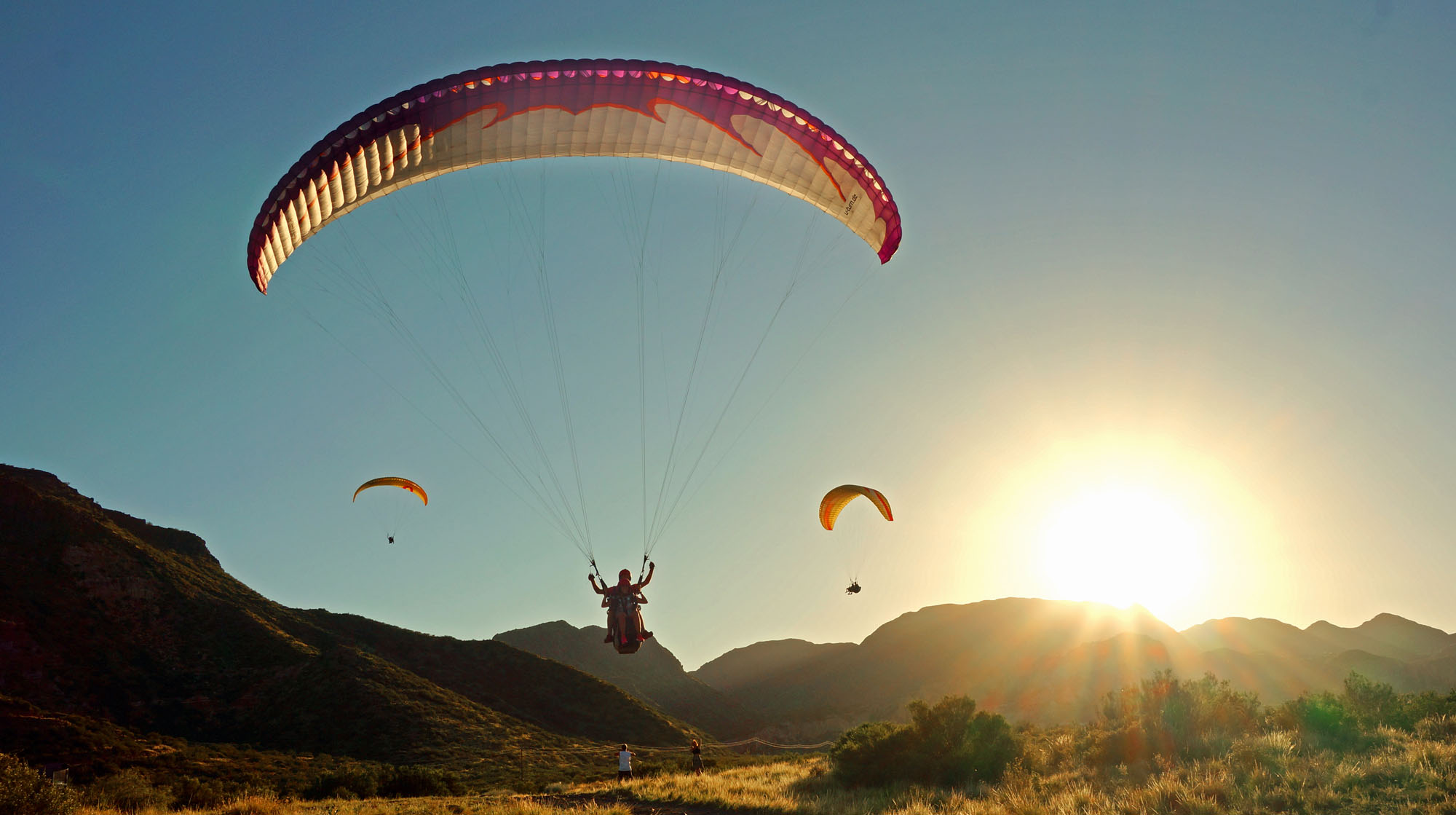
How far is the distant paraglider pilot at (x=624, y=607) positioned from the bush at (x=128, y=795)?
7564 millimetres

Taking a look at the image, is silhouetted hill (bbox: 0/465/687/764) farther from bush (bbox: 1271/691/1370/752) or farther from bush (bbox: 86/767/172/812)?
bush (bbox: 1271/691/1370/752)

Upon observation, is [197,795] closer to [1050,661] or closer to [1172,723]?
[1172,723]

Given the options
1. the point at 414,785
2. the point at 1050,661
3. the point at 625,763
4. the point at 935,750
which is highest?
the point at 1050,661

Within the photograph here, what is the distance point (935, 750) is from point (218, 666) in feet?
132

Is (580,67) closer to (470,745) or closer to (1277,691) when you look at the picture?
(470,745)

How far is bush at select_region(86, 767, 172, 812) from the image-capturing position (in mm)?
12953

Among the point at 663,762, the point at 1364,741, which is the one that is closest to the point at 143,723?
the point at 663,762

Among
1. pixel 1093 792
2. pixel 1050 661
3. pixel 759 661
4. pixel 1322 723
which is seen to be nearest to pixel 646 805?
pixel 1093 792

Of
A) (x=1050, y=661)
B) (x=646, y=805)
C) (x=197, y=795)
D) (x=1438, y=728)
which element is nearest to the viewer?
(x=1438, y=728)

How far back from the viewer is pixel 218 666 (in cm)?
4009

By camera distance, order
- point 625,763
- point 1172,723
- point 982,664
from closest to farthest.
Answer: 1. point 1172,723
2. point 625,763
3. point 982,664

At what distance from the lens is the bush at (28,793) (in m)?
9.23

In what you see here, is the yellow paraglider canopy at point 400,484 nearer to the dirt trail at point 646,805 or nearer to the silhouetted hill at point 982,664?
the dirt trail at point 646,805


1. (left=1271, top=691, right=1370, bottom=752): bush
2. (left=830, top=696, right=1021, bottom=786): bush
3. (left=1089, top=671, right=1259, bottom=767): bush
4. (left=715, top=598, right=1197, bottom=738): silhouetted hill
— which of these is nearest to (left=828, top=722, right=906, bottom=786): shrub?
(left=830, top=696, right=1021, bottom=786): bush
